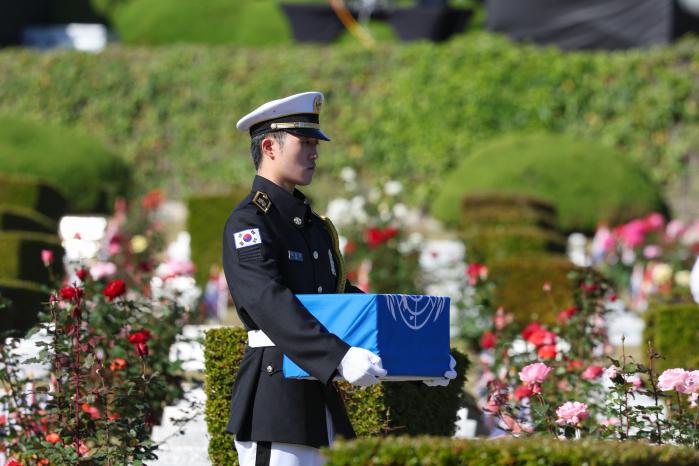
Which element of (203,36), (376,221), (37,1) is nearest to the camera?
(376,221)

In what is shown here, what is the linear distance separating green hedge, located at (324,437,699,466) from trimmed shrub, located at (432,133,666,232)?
14609mm

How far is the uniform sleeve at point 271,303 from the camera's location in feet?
12.0

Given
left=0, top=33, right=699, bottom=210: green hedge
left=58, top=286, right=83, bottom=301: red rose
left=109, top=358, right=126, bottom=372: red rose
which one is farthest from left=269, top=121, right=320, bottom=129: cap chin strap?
left=0, top=33, right=699, bottom=210: green hedge

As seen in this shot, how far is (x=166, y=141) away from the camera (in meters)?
23.4

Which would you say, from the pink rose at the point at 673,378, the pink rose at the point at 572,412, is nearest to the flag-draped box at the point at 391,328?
the pink rose at the point at 572,412

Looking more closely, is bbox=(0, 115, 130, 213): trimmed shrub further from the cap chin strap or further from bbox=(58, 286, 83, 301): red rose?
the cap chin strap

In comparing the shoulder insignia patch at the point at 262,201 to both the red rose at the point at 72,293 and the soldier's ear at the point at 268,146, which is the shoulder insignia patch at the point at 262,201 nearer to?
the soldier's ear at the point at 268,146

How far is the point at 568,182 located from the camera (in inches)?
721

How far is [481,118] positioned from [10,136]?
7.25 m

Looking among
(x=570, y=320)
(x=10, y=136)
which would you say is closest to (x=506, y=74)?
(x=10, y=136)

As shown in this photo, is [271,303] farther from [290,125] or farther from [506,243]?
[506,243]

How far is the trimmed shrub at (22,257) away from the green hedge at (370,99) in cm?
1045

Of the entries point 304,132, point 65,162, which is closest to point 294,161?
point 304,132

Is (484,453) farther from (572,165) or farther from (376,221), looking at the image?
(572,165)
